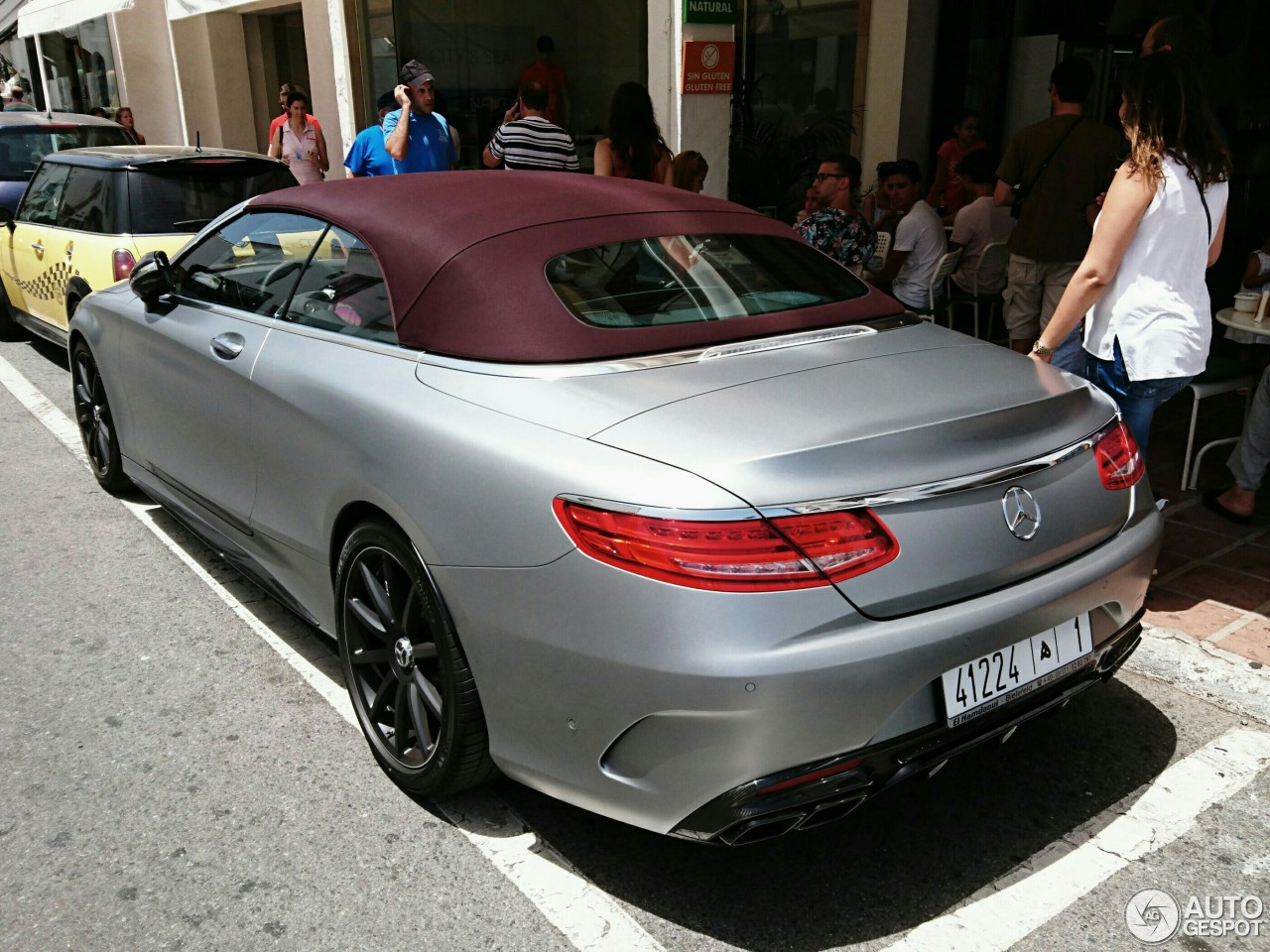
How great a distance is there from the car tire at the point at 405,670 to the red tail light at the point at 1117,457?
5.10 ft

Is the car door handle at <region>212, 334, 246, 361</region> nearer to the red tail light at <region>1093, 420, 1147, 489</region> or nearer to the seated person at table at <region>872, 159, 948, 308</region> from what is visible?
the red tail light at <region>1093, 420, 1147, 489</region>

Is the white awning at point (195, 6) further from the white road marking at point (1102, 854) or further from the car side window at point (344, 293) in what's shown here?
the white road marking at point (1102, 854)

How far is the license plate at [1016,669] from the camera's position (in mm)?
2338

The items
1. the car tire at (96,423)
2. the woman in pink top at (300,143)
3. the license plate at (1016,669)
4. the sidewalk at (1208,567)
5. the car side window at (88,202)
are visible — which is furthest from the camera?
the woman in pink top at (300,143)

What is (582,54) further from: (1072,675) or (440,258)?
(1072,675)

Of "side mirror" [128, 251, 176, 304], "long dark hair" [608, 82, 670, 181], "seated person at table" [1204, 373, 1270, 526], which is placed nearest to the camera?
"side mirror" [128, 251, 176, 304]

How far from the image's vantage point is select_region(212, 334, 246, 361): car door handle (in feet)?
11.8

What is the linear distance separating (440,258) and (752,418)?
1055mm

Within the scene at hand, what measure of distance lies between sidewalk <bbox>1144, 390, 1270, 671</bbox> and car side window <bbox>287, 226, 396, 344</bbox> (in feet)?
9.01

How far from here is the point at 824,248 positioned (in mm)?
5859

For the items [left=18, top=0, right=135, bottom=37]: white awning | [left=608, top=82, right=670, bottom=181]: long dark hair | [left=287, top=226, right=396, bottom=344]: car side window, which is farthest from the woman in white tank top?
[left=18, top=0, right=135, bottom=37]: white awning

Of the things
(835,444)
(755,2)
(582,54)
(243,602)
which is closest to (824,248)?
(243,602)

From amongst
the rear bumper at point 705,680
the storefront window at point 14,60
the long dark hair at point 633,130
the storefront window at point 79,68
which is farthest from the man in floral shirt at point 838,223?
the storefront window at point 14,60
